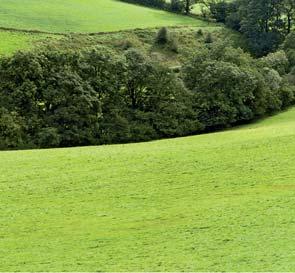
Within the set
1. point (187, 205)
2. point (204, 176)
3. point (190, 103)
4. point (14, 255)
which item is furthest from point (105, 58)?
point (14, 255)

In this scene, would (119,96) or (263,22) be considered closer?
(119,96)

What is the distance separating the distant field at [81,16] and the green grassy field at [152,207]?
2025 inches

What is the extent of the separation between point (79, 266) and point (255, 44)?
9139 centimetres

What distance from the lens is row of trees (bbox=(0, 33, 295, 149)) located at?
5616cm

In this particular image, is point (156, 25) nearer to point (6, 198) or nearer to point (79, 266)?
point (6, 198)

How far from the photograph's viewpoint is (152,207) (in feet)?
100

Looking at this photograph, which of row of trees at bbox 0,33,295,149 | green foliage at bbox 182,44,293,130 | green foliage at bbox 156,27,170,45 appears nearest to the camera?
row of trees at bbox 0,33,295,149

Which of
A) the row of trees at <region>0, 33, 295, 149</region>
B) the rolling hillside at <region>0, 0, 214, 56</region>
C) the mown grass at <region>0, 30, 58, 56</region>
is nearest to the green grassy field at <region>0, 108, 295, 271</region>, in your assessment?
the row of trees at <region>0, 33, 295, 149</region>

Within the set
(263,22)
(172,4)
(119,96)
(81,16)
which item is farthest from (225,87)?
(172,4)

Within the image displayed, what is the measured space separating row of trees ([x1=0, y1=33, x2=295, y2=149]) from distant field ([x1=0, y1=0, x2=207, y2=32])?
2921 cm

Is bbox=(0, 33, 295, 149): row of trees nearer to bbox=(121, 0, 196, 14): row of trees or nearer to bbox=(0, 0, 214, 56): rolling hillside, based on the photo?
bbox=(0, 0, 214, 56): rolling hillside

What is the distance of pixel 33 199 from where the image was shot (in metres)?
32.7

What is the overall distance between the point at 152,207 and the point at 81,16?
2977 inches

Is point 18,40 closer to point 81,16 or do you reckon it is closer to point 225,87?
point 81,16
